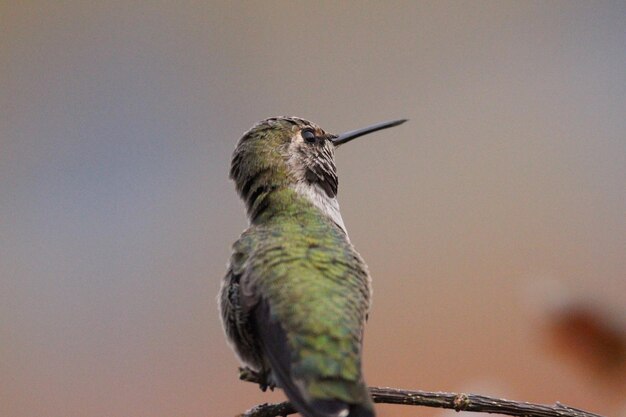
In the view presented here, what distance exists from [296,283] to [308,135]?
0.54 metres

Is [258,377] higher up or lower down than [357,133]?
lower down

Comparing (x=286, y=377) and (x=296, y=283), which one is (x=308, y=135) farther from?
(x=286, y=377)

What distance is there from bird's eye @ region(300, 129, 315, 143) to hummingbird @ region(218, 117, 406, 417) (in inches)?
0.4

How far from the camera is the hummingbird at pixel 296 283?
1032mm

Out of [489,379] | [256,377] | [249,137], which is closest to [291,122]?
[249,137]

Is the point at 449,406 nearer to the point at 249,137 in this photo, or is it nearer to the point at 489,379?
the point at 249,137

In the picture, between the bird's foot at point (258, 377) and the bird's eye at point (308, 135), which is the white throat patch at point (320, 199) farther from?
the bird's foot at point (258, 377)

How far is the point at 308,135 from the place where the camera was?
1.64m

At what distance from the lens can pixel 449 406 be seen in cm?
111

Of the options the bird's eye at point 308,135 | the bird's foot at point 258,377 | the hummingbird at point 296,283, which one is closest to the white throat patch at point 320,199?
the hummingbird at point 296,283

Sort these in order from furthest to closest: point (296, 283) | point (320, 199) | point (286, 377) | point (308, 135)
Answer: point (308, 135) → point (320, 199) → point (296, 283) → point (286, 377)

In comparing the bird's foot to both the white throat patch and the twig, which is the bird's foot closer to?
the twig

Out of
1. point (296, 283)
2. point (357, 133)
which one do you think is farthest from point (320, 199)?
point (296, 283)

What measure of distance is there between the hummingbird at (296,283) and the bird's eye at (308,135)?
0.03 feet
